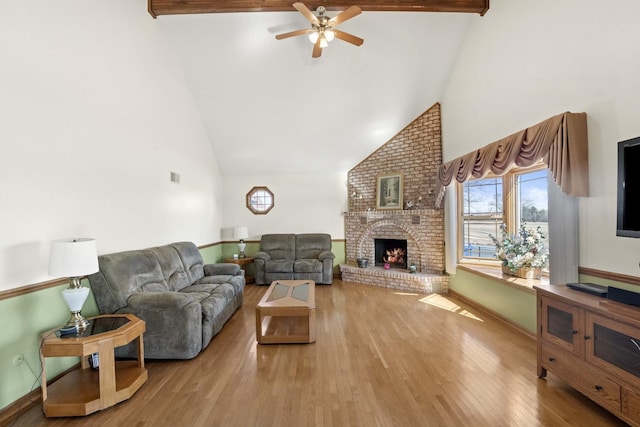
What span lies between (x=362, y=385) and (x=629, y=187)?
7.60 feet

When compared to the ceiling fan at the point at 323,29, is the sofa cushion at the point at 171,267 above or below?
below

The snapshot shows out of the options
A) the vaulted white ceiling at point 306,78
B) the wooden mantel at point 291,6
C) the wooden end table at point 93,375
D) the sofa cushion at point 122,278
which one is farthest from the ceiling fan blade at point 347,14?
the wooden end table at point 93,375

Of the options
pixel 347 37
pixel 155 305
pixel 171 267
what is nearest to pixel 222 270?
pixel 171 267

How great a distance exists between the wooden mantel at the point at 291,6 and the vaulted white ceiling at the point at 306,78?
0.20 metres

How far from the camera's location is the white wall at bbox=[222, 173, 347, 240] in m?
6.04

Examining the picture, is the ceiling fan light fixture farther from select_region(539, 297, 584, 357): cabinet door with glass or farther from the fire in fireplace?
the fire in fireplace

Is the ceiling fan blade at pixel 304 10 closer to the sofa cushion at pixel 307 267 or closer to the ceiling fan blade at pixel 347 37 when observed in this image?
the ceiling fan blade at pixel 347 37

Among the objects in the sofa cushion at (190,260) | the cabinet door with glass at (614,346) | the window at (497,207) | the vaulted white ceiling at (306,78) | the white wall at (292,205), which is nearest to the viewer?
the cabinet door with glass at (614,346)

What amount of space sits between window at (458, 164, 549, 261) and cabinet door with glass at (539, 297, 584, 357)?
1523mm

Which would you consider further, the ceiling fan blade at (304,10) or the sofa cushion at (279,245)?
the sofa cushion at (279,245)

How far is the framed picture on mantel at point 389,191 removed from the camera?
5.28 metres

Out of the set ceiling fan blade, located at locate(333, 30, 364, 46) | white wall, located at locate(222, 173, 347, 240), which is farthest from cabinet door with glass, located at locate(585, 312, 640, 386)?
white wall, located at locate(222, 173, 347, 240)

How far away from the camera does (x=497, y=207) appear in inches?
152

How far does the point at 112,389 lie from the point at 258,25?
4131 millimetres
